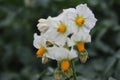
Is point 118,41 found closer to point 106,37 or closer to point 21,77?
point 106,37

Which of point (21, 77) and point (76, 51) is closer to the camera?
point (76, 51)

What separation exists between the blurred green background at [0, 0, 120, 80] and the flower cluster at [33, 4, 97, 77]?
1.65 ft

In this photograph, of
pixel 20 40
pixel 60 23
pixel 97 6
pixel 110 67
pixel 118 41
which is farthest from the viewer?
pixel 20 40

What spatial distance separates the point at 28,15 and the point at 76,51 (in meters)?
1.70

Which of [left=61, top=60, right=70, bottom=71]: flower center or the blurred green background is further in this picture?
the blurred green background

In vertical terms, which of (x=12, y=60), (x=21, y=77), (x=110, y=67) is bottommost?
(x=110, y=67)

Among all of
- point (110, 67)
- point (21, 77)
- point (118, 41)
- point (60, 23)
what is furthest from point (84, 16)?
point (21, 77)

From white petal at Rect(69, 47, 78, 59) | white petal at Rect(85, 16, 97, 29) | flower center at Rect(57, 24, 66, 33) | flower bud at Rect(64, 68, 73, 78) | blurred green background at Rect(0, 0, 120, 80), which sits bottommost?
flower bud at Rect(64, 68, 73, 78)

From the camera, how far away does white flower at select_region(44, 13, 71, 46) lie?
6.23 feet

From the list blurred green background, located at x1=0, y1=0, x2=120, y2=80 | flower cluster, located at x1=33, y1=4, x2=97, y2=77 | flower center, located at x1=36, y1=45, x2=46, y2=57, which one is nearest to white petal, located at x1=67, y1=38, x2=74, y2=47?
flower cluster, located at x1=33, y1=4, x2=97, y2=77

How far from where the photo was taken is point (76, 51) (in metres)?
1.99

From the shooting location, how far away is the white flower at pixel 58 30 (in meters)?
1.90

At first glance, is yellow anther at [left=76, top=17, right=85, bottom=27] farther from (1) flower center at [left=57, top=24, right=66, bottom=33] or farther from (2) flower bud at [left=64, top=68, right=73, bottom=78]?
(2) flower bud at [left=64, top=68, right=73, bottom=78]

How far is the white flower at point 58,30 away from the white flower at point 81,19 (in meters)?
0.02
